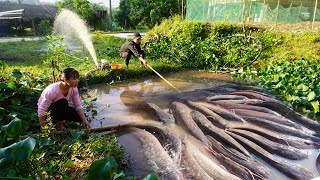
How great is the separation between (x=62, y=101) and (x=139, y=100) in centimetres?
284

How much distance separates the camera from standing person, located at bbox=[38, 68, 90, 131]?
4.06m

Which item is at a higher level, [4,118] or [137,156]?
[4,118]

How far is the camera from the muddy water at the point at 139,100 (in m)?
4.10

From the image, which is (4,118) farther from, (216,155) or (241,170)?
(241,170)

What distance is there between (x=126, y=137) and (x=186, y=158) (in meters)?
1.34

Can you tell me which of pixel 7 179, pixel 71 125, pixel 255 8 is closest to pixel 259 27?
pixel 255 8

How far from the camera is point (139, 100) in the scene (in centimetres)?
699

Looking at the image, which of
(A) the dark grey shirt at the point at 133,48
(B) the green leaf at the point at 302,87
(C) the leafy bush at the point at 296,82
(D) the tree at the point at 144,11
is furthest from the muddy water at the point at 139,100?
(D) the tree at the point at 144,11

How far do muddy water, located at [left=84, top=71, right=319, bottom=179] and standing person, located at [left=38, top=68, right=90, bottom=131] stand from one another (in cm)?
86

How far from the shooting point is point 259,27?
12.9m

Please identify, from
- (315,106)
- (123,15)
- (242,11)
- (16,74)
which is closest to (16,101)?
(16,74)

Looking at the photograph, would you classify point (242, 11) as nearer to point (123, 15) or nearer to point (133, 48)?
point (133, 48)

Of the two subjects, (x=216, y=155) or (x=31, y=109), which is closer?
(x=216, y=155)

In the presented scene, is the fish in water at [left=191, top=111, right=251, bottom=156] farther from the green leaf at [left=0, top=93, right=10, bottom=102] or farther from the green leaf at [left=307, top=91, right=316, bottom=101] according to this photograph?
the green leaf at [left=0, top=93, right=10, bottom=102]
